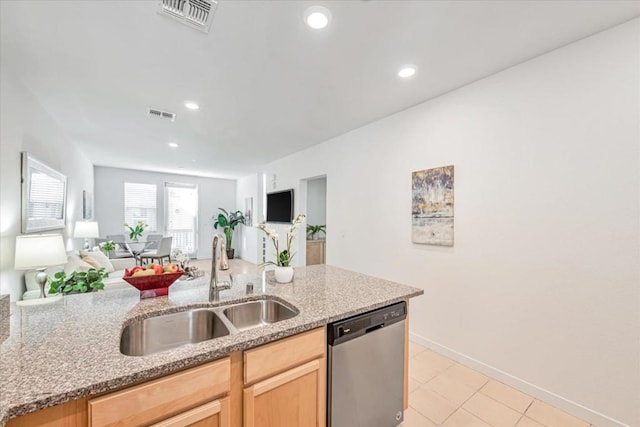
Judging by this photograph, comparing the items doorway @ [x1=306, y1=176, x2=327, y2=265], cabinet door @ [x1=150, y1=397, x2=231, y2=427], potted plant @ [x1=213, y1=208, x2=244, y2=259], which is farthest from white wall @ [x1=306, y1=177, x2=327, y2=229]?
cabinet door @ [x1=150, y1=397, x2=231, y2=427]

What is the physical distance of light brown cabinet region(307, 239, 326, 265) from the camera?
5.01 meters

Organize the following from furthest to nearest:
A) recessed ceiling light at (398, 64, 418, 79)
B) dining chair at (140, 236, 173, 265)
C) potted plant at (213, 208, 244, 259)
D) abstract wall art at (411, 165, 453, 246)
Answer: potted plant at (213, 208, 244, 259)
dining chair at (140, 236, 173, 265)
abstract wall art at (411, 165, 453, 246)
recessed ceiling light at (398, 64, 418, 79)

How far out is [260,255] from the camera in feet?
22.3

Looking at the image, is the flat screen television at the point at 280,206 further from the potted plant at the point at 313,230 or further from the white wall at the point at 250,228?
the white wall at the point at 250,228

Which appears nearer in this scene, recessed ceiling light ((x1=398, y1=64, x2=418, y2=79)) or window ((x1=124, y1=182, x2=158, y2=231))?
recessed ceiling light ((x1=398, y1=64, x2=418, y2=79))

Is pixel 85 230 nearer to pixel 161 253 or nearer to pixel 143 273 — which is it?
pixel 161 253

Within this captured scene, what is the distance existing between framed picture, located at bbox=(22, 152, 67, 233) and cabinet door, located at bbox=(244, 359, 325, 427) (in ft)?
9.65

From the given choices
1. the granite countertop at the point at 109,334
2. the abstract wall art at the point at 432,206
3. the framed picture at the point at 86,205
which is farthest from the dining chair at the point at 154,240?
the abstract wall art at the point at 432,206

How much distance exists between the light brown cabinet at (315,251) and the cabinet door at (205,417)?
3.96m

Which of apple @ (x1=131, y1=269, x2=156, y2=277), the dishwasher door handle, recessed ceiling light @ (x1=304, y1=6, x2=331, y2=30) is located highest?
recessed ceiling light @ (x1=304, y1=6, x2=331, y2=30)

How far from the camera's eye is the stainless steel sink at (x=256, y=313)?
5.14 feet

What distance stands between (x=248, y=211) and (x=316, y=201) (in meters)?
2.70

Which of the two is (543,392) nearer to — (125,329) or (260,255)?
(125,329)

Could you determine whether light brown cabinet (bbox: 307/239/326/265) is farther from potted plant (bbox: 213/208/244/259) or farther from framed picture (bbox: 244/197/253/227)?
potted plant (bbox: 213/208/244/259)
